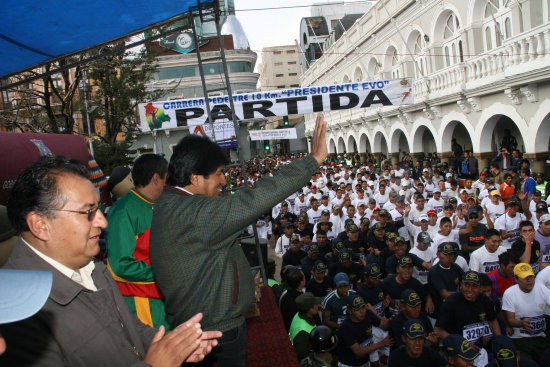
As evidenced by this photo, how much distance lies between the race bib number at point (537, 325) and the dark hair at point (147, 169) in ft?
14.6

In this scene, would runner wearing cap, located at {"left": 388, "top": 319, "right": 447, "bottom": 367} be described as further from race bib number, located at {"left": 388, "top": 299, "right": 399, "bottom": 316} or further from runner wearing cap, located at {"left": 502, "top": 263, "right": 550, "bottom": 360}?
race bib number, located at {"left": 388, "top": 299, "right": 399, "bottom": 316}

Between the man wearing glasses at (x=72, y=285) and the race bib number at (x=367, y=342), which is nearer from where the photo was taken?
the man wearing glasses at (x=72, y=285)

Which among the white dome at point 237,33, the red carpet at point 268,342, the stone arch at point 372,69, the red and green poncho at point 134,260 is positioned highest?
the white dome at point 237,33

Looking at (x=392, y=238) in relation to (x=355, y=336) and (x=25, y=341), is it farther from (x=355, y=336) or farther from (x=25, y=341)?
(x=25, y=341)

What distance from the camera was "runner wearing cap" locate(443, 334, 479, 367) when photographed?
389cm

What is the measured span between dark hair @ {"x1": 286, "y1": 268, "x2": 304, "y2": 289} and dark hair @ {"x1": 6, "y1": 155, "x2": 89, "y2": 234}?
163 inches

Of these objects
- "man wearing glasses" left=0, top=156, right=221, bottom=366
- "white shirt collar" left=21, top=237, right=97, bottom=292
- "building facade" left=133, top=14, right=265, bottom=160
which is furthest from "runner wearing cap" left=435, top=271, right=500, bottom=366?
"building facade" left=133, top=14, right=265, bottom=160

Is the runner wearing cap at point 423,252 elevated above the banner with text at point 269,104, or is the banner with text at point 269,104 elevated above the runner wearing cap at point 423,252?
the banner with text at point 269,104

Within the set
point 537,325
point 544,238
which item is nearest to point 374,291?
point 537,325

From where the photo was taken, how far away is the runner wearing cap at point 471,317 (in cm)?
476

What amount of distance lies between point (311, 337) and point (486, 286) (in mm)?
2592

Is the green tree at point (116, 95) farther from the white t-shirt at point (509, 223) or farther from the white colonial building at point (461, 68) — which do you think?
the white t-shirt at point (509, 223)

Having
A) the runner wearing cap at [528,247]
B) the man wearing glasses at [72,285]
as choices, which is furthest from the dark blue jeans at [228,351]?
the runner wearing cap at [528,247]

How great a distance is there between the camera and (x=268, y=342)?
3.33m
